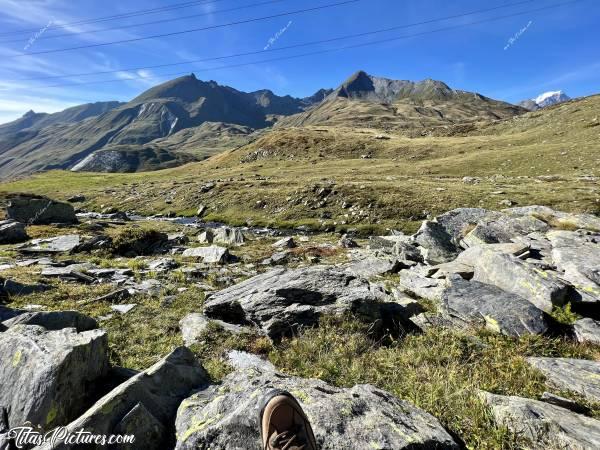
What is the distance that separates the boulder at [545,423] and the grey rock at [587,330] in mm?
4392

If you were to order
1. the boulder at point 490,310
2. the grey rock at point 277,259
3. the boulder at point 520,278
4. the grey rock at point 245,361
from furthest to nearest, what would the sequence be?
the grey rock at point 277,259
the boulder at point 520,278
the boulder at point 490,310
the grey rock at point 245,361

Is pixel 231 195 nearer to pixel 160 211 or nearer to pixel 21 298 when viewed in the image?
pixel 160 211

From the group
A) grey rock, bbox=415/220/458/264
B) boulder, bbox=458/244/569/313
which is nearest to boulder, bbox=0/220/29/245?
grey rock, bbox=415/220/458/264

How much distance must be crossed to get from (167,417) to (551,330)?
9775mm

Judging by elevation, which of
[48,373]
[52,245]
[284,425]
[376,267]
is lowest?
[52,245]

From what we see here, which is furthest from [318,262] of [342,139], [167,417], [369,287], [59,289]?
[342,139]

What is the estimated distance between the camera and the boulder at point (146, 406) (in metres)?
4.97

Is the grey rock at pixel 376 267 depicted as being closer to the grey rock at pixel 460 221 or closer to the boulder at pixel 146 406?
the grey rock at pixel 460 221

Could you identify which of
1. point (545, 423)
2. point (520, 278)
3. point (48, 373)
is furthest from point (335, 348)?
point (520, 278)

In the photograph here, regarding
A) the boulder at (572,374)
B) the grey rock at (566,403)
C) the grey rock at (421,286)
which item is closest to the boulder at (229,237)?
the grey rock at (421,286)

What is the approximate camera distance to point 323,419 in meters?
5.13

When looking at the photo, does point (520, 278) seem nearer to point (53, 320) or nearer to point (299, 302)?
point (299, 302)

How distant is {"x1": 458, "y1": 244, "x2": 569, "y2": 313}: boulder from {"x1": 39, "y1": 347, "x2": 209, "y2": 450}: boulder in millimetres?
10035

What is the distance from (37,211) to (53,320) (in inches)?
1673
